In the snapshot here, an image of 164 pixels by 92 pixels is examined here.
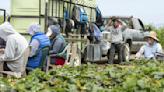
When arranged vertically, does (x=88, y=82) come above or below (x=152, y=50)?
above

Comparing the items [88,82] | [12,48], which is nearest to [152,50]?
[12,48]

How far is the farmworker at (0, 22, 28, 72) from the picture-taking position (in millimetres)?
4285

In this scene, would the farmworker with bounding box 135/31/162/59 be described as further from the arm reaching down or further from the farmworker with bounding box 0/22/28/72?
the arm reaching down

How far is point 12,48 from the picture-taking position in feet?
14.1

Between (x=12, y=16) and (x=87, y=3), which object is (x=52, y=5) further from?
(x=87, y=3)

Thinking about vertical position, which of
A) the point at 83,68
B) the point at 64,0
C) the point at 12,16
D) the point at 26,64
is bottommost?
the point at 26,64

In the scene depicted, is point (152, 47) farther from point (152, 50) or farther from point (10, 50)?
point (10, 50)

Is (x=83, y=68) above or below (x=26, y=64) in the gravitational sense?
above

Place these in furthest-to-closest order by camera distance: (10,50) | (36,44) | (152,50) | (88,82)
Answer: (152,50), (36,44), (10,50), (88,82)

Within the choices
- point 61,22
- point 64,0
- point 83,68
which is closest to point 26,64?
point 83,68

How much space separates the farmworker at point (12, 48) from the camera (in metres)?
4.29

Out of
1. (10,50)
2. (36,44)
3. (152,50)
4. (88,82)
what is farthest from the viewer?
(152,50)

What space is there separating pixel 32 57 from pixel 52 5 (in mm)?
3568

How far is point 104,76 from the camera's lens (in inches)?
87.5
